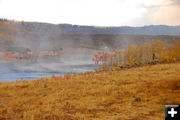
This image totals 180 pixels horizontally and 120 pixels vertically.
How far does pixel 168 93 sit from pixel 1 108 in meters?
9.45

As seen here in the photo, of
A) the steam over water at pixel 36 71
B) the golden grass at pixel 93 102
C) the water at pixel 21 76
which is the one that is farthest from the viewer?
the steam over water at pixel 36 71

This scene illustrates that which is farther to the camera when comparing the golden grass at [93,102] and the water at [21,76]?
the water at [21,76]

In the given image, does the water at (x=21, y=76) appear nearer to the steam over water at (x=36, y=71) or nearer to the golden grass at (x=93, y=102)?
the steam over water at (x=36, y=71)

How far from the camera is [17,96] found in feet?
49.1

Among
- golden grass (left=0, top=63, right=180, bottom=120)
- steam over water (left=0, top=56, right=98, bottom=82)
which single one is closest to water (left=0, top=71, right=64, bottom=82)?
steam over water (left=0, top=56, right=98, bottom=82)

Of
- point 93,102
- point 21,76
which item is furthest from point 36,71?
point 93,102

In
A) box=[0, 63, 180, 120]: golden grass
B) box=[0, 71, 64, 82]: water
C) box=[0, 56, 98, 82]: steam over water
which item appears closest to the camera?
box=[0, 63, 180, 120]: golden grass

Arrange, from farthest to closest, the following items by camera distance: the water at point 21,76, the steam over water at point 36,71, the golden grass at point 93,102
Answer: the steam over water at point 36,71 → the water at point 21,76 → the golden grass at point 93,102

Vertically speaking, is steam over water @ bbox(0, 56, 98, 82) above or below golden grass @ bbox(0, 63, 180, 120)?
above

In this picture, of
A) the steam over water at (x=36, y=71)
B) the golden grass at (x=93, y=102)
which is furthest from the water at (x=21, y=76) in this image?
the golden grass at (x=93, y=102)

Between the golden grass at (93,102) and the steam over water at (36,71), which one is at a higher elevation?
the steam over water at (36,71)

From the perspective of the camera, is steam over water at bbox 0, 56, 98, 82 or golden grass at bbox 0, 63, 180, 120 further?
steam over water at bbox 0, 56, 98, 82

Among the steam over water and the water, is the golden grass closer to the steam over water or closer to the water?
the water

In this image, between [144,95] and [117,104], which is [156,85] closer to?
[144,95]
